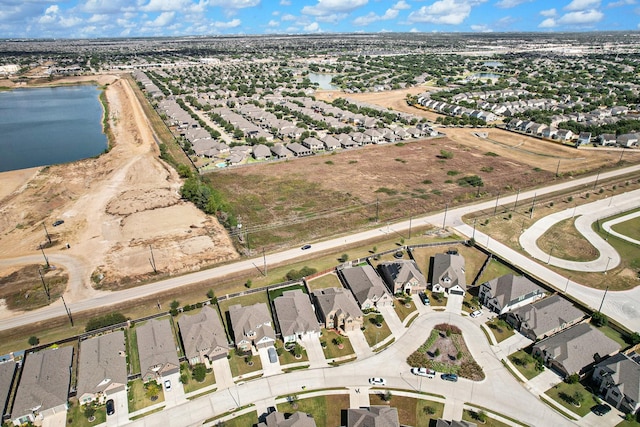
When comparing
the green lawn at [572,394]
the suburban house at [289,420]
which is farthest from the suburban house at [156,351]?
the green lawn at [572,394]

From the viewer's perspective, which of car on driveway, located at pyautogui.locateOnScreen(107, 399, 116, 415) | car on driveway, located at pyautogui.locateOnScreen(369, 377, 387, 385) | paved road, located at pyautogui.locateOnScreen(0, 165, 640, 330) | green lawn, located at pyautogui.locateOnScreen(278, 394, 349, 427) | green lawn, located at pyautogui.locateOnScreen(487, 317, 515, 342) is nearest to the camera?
green lawn, located at pyautogui.locateOnScreen(278, 394, 349, 427)

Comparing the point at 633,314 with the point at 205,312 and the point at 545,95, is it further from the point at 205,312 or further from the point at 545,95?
the point at 545,95

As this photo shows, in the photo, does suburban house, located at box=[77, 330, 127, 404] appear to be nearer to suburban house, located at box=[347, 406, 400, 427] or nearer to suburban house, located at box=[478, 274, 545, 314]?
suburban house, located at box=[347, 406, 400, 427]

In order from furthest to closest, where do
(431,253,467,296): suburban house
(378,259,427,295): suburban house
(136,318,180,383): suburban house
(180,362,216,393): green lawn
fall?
1. (431,253,467,296): suburban house
2. (378,259,427,295): suburban house
3. (136,318,180,383): suburban house
4. (180,362,216,393): green lawn

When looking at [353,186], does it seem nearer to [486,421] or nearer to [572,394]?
[572,394]

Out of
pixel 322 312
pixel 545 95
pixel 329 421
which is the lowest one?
pixel 329 421

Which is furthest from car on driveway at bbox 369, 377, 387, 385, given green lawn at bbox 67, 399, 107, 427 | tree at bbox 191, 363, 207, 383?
green lawn at bbox 67, 399, 107, 427

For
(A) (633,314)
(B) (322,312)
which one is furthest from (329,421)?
(A) (633,314)

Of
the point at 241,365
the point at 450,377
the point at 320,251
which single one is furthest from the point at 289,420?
the point at 320,251
